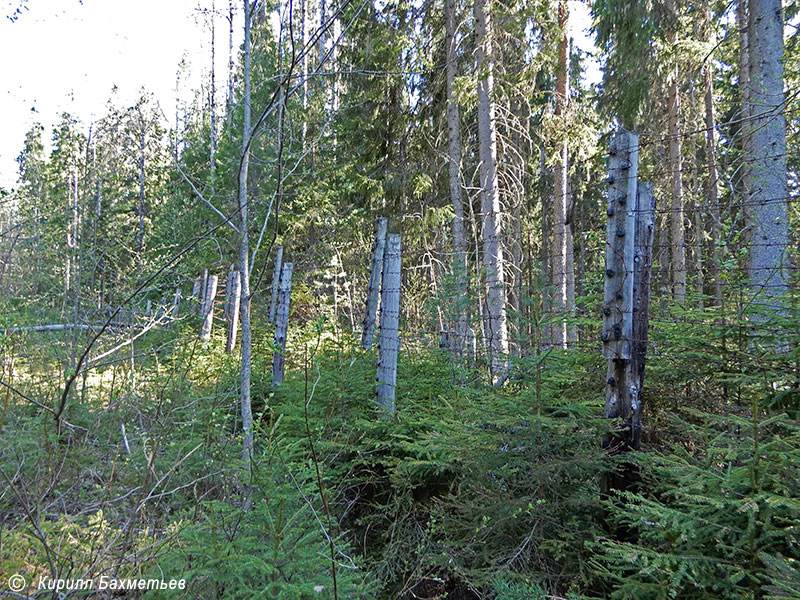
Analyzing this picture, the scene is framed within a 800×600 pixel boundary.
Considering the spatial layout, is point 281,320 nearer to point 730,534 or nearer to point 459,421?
point 459,421

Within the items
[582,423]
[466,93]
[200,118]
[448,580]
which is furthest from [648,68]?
[200,118]

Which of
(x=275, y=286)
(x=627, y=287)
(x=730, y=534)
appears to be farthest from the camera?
(x=275, y=286)

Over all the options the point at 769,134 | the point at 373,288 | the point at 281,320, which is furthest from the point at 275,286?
the point at 769,134

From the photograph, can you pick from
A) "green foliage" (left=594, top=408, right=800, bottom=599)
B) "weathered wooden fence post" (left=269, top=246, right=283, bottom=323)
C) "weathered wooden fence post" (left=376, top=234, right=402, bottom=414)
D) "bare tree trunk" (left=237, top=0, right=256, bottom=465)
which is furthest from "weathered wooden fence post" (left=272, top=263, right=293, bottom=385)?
"green foliage" (left=594, top=408, right=800, bottom=599)

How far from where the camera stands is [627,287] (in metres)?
3.00

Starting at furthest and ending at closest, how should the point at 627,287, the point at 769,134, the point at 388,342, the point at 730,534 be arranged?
the point at 769,134 → the point at 388,342 → the point at 627,287 → the point at 730,534

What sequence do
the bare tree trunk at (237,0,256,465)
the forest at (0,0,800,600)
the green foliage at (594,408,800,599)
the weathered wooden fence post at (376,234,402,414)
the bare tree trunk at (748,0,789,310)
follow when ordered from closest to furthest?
the green foliage at (594,408,800,599)
the forest at (0,0,800,600)
the bare tree trunk at (237,0,256,465)
the weathered wooden fence post at (376,234,402,414)
the bare tree trunk at (748,0,789,310)

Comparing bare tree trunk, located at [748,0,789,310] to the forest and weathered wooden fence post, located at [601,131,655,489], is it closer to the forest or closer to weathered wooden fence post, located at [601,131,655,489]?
the forest

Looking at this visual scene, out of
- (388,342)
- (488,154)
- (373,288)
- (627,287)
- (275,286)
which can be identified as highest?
(488,154)

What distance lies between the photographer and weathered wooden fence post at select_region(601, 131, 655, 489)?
2961 millimetres

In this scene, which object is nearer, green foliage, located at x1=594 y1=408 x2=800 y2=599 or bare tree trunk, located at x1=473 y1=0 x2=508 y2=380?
green foliage, located at x1=594 y1=408 x2=800 y2=599

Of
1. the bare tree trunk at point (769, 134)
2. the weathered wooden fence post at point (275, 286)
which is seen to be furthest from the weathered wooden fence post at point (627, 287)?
the weathered wooden fence post at point (275, 286)

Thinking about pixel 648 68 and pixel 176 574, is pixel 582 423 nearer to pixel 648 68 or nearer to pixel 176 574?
pixel 176 574

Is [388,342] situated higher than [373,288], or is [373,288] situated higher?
[373,288]
